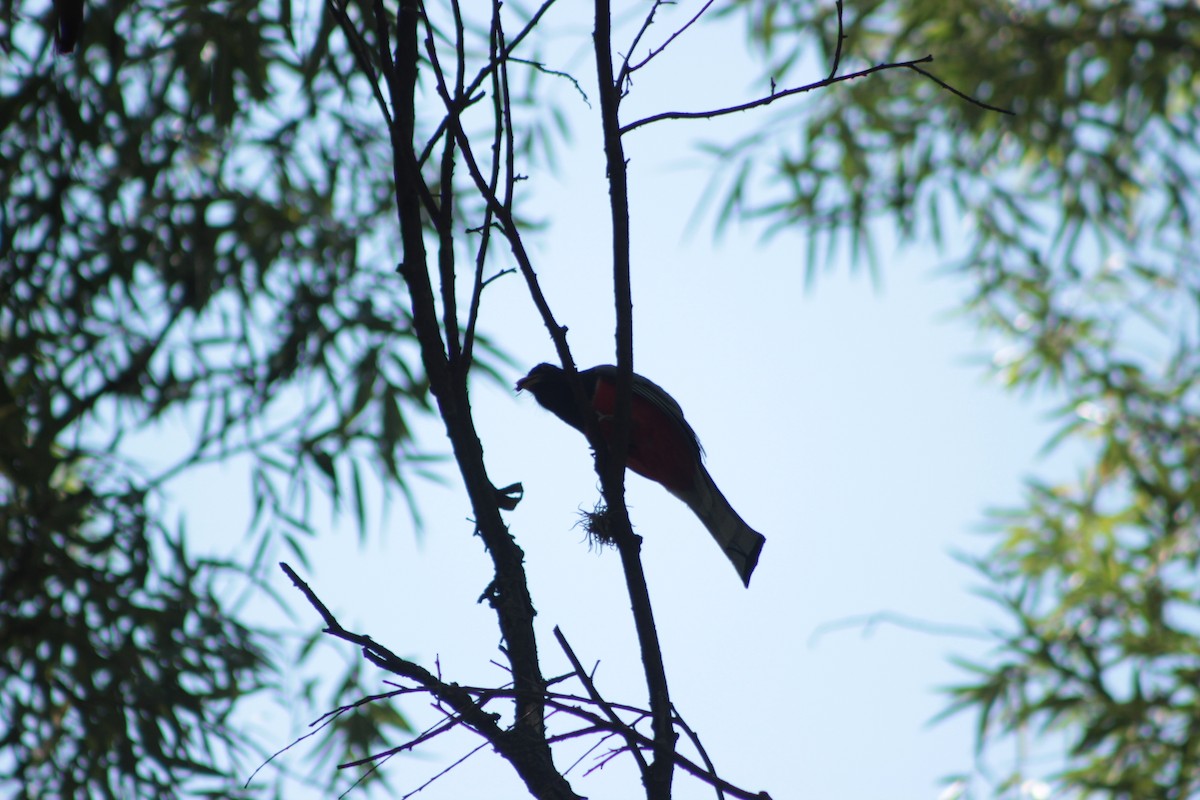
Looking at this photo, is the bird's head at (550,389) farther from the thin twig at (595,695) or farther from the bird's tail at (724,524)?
the thin twig at (595,695)

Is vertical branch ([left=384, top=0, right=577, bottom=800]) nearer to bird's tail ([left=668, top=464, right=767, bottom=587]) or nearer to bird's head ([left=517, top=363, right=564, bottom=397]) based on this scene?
bird's tail ([left=668, top=464, right=767, bottom=587])

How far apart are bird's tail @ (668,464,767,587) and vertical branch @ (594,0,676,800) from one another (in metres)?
0.98

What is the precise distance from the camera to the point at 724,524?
10.3 feet

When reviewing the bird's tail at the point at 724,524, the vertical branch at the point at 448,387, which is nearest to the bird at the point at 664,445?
the bird's tail at the point at 724,524

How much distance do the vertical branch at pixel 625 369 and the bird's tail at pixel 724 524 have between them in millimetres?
981

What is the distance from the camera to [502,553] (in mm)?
2025

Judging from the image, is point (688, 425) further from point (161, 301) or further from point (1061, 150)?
point (1061, 150)

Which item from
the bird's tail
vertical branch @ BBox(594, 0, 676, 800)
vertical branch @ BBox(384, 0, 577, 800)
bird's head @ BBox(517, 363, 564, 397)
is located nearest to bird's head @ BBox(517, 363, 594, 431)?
bird's head @ BBox(517, 363, 564, 397)

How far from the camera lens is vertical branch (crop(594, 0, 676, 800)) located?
5.86 feet

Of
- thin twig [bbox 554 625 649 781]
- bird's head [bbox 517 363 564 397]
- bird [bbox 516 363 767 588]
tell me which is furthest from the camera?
bird's head [bbox 517 363 564 397]

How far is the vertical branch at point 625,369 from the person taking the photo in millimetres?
1785

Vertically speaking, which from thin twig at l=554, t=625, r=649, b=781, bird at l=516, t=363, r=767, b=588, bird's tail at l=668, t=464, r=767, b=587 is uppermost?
bird at l=516, t=363, r=767, b=588

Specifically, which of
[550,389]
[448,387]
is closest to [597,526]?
[448,387]

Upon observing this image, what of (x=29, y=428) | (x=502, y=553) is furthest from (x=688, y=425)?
(x=29, y=428)
